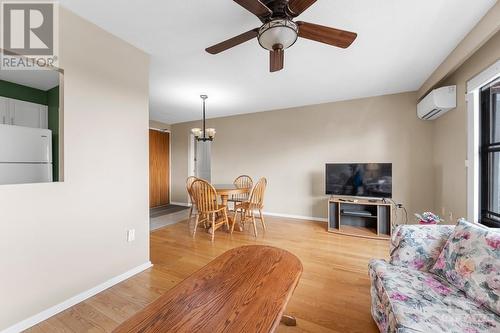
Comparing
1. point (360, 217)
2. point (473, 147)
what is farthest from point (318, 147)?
point (473, 147)

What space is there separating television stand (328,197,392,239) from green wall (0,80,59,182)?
4085 mm

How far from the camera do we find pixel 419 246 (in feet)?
4.86

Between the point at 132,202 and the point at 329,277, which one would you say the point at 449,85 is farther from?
the point at 132,202

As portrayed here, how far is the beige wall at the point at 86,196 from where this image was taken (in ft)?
4.59

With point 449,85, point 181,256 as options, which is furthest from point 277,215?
point 449,85

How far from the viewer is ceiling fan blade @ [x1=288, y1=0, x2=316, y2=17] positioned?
Result: 1269 mm

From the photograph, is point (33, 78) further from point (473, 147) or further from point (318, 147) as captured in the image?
point (473, 147)

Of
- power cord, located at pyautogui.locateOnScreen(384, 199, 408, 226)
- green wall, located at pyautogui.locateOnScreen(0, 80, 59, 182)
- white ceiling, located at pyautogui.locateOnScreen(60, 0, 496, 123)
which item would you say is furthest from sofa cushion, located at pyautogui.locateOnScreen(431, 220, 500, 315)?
green wall, located at pyautogui.locateOnScreen(0, 80, 59, 182)

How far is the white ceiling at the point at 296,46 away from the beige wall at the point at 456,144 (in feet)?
0.90

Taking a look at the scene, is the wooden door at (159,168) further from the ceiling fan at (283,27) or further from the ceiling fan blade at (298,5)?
the ceiling fan blade at (298,5)

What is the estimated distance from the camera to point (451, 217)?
2.68 meters

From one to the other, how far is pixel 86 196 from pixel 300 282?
204cm

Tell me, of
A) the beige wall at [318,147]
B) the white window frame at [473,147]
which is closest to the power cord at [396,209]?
the beige wall at [318,147]

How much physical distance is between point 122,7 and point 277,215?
399cm
